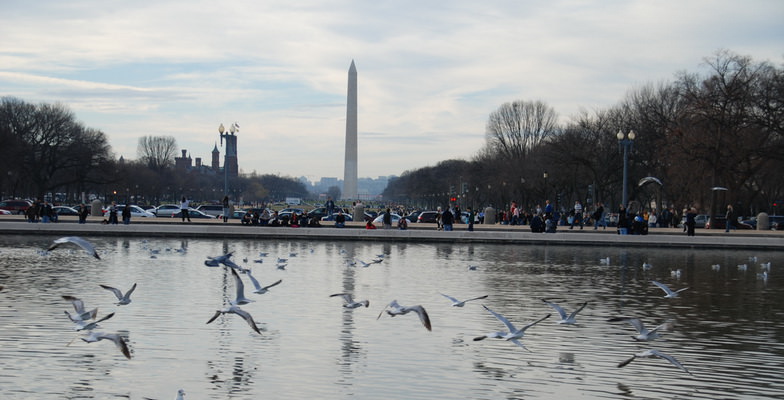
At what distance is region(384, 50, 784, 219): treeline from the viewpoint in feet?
192

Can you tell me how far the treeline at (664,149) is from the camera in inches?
2302

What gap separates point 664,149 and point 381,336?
50.2 m

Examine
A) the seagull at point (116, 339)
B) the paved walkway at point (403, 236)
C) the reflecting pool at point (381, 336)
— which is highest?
the paved walkway at point (403, 236)

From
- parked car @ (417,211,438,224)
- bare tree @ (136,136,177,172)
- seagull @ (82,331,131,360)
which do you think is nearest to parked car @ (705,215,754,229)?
parked car @ (417,211,438,224)

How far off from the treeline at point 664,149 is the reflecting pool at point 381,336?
31.5 metres

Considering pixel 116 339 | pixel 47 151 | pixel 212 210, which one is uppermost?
pixel 47 151

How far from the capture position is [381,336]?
15992mm

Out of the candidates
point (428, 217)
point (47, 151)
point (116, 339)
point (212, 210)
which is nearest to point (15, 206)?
point (212, 210)

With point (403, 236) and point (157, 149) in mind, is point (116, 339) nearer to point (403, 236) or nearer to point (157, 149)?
point (403, 236)

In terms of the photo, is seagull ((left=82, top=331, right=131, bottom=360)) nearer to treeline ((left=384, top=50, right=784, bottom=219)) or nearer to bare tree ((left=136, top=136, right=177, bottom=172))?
treeline ((left=384, top=50, right=784, bottom=219))

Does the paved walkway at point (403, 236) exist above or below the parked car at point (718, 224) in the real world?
below

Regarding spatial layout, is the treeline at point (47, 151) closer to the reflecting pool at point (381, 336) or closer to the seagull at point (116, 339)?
the reflecting pool at point (381, 336)

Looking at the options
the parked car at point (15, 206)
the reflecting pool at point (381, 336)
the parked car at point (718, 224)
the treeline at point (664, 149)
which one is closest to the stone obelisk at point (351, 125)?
the treeline at point (664, 149)

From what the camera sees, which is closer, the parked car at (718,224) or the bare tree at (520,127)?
the parked car at (718,224)
